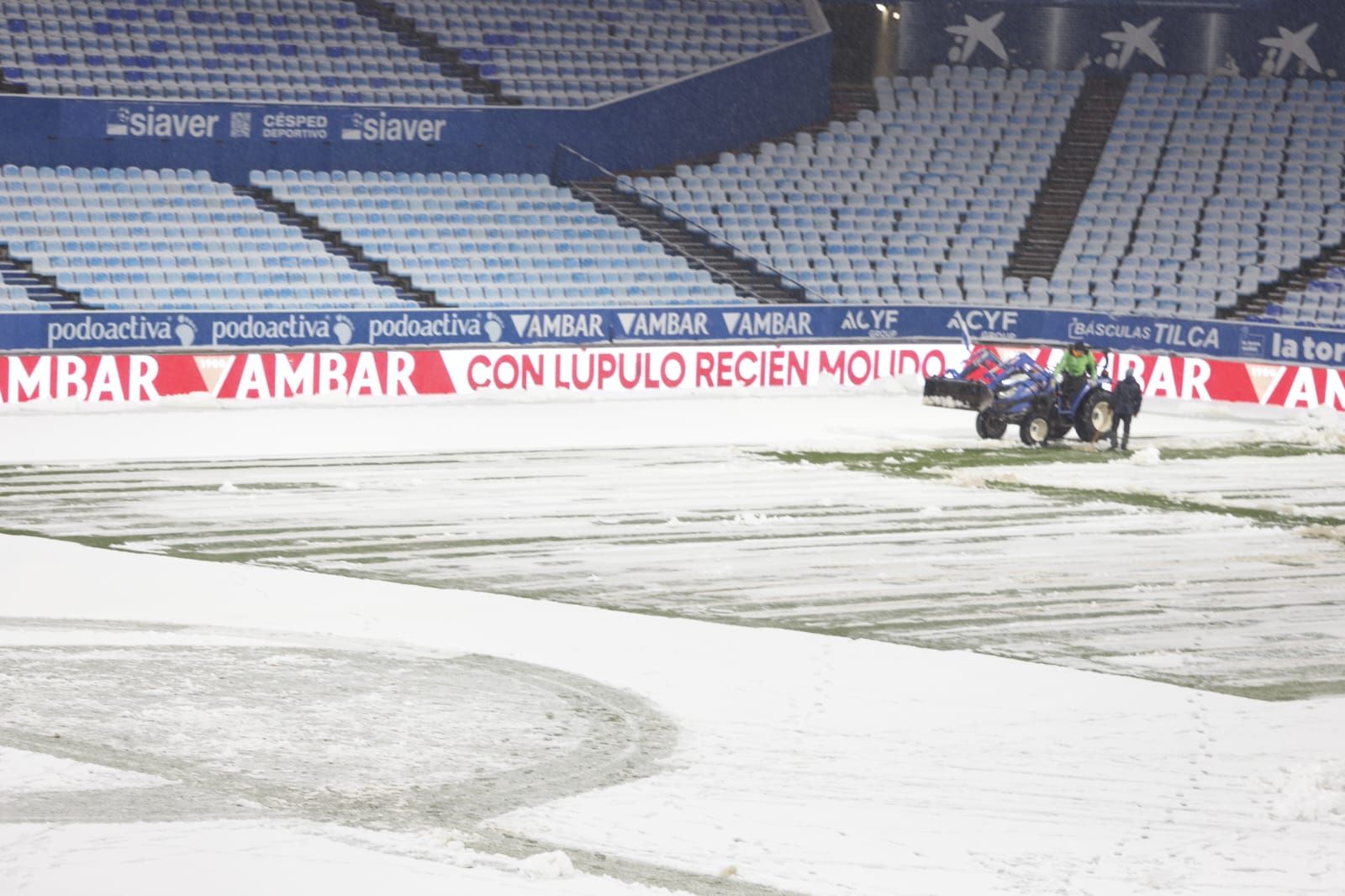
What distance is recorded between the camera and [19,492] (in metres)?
19.1

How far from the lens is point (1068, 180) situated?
129 feet

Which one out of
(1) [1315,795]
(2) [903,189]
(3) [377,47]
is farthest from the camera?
(2) [903,189]

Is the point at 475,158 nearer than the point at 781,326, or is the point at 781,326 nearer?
the point at 781,326

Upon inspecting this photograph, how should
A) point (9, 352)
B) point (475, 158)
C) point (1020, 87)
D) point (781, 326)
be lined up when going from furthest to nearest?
point (1020, 87)
point (475, 158)
point (781, 326)
point (9, 352)

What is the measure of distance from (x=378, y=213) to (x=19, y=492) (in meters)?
15.8

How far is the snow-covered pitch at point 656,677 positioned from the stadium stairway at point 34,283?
730cm

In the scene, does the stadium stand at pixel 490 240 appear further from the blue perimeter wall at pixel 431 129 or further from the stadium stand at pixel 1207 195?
the stadium stand at pixel 1207 195

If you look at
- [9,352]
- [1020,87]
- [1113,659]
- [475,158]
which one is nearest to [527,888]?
[1113,659]

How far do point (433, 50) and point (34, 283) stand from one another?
36.3 feet

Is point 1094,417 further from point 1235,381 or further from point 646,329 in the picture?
point 646,329

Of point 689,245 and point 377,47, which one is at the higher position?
point 377,47

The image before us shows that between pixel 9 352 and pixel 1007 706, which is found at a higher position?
pixel 1007 706

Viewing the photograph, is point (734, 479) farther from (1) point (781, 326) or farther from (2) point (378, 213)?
(2) point (378, 213)

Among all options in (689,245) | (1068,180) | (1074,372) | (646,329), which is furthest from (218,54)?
(1074,372)
